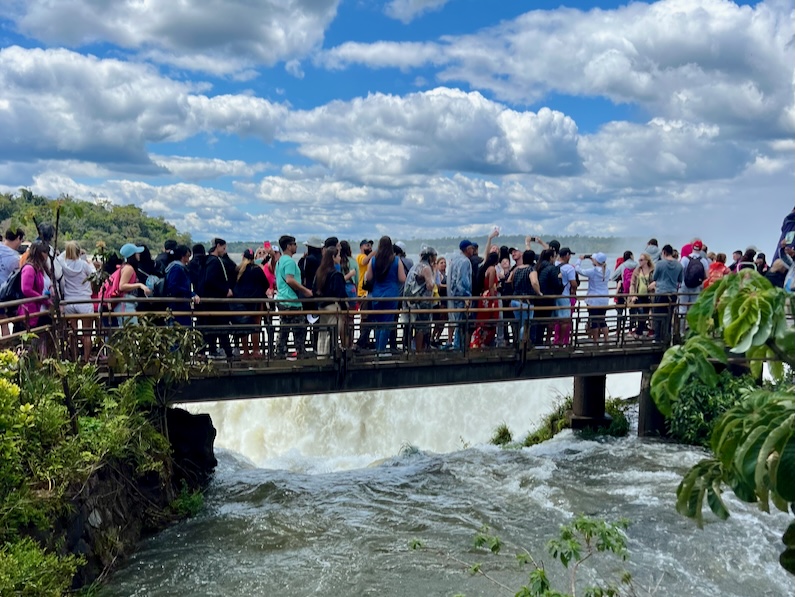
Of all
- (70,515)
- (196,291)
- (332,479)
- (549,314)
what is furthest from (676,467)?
(70,515)

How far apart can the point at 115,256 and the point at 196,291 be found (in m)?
1.30

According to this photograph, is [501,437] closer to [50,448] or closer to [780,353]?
[50,448]

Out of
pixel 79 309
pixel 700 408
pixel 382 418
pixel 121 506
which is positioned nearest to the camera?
pixel 121 506

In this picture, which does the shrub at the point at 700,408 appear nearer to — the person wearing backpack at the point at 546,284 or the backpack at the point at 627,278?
the backpack at the point at 627,278

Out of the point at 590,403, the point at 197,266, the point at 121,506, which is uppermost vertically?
the point at 197,266

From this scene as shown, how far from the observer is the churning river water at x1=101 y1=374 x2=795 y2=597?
8.27m

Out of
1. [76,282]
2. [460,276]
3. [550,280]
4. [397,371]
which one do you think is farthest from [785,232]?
[76,282]

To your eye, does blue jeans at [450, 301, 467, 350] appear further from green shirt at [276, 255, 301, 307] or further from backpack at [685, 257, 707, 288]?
backpack at [685, 257, 707, 288]

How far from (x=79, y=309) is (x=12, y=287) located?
1.13 meters

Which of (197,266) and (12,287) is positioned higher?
(197,266)

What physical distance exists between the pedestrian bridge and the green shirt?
420 mm

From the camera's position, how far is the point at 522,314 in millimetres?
12438

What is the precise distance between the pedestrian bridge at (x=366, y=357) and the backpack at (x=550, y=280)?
1.78ft

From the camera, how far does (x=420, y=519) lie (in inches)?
411
